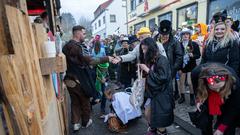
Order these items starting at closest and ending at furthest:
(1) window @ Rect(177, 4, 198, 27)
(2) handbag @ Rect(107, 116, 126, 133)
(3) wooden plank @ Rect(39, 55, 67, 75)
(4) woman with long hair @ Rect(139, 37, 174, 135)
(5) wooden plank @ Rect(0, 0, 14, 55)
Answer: (5) wooden plank @ Rect(0, 0, 14, 55) < (3) wooden plank @ Rect(39, 55, 67, 75) < (4) woman with long hair @ Rect(139, 37, 174, 135) < (2) handbag @ Rect(107, 116, 126, 133) < (1) window @ Rect(177, 4, 198, 27)

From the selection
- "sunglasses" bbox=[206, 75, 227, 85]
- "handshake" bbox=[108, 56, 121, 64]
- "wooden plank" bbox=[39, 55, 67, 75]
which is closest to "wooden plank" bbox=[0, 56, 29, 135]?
"wooden plank" bbox=[39, 55, 67, 75]

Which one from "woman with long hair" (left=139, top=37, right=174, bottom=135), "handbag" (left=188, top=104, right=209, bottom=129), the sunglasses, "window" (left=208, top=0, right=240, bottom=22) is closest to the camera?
the sunglasses

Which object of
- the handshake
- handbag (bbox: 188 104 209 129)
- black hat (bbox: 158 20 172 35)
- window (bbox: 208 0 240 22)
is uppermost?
window (bbox: 208 0 240 22)

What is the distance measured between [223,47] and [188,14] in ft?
26.6

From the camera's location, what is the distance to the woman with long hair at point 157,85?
3.10m

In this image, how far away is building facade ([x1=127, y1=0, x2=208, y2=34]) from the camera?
9727mm

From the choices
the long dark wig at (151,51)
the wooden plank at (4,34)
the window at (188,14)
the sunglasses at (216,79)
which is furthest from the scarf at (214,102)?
the window at (188,14)

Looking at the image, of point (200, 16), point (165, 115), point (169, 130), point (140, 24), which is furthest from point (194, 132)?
point (140, 24)

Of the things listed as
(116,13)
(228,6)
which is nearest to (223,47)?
(228,6)

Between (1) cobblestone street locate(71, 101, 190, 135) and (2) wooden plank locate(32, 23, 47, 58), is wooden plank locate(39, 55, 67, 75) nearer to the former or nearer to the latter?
(2) wooden plank locate(32, 23, 47, 58)

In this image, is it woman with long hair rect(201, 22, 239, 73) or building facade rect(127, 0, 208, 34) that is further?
building facade rect(127, 0, 208, 34)

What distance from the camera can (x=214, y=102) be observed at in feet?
8.02

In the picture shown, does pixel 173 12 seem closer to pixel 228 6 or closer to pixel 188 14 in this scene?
pixel 188 14

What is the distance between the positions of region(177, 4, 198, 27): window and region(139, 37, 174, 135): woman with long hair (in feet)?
26.3
